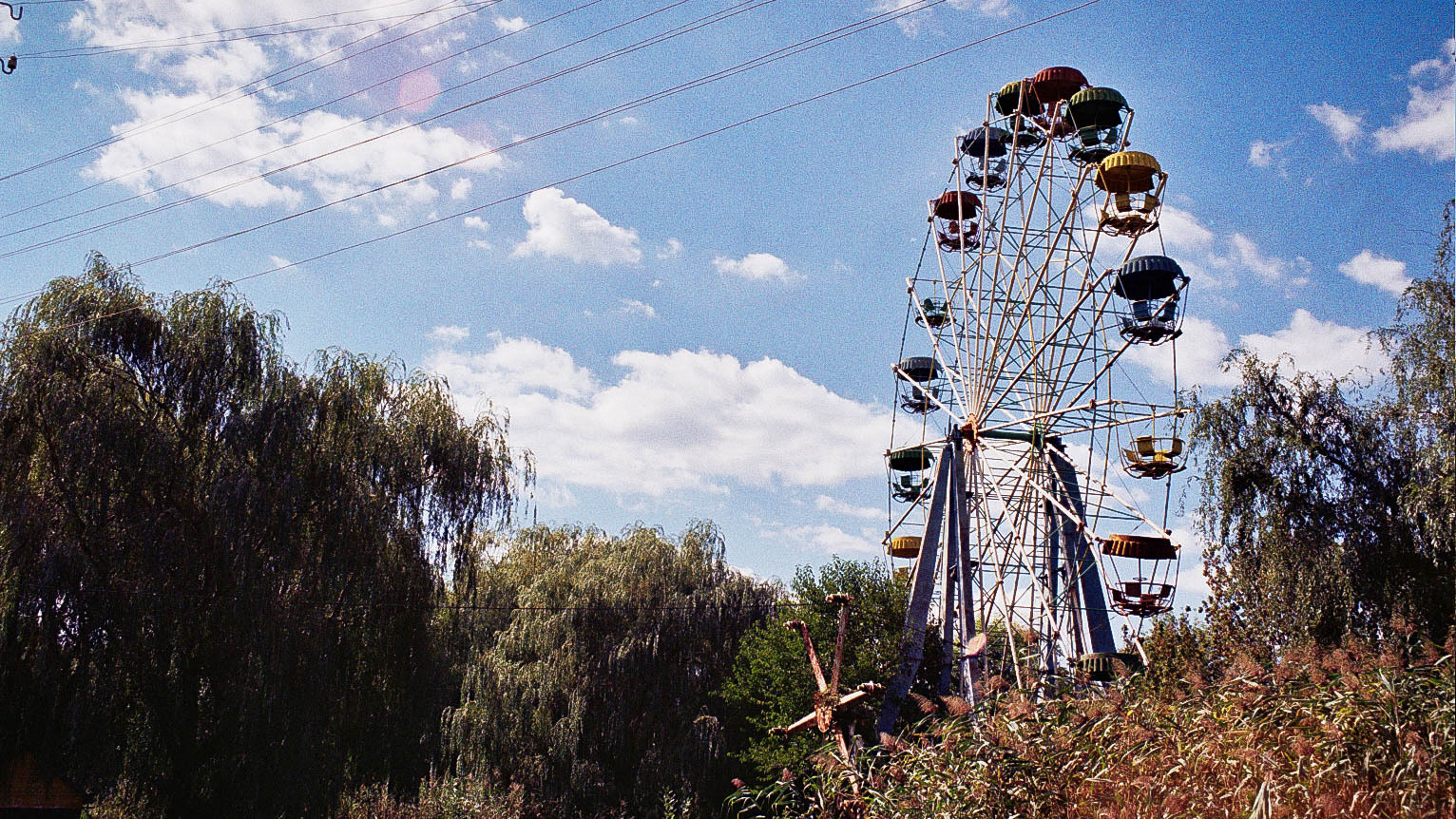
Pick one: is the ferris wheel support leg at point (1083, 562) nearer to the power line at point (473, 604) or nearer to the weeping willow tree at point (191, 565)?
the power line at point (473, 604)

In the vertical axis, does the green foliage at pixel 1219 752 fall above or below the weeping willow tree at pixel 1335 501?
below

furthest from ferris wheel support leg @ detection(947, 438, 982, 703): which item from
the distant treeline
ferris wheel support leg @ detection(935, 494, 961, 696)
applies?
Answer: the distant treeline

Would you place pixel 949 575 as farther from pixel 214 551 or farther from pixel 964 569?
pixel 214 551

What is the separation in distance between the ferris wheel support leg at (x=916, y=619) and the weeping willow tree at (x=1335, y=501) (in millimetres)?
5907

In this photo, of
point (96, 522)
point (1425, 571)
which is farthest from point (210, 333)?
point (1425, 571)

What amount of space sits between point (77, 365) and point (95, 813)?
595cm

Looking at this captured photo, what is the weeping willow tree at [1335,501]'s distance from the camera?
9.99 meters

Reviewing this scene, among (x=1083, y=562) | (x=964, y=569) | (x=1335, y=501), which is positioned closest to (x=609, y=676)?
(x=964, y=569)

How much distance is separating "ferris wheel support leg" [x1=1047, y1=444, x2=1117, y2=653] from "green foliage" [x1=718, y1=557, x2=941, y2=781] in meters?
2.84

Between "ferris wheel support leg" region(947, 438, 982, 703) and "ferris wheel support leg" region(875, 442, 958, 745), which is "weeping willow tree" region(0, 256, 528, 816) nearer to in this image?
"ferris wheel support leg" region(875, 442, 958, 745)

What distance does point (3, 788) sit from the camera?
41.2ft

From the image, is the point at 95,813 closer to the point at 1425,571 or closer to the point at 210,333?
the point at 210,333

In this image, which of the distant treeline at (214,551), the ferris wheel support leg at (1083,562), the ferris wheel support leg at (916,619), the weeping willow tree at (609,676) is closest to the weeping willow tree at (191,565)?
the distant treeline at (214,551)

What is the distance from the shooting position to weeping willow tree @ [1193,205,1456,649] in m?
9.99
